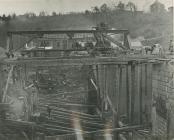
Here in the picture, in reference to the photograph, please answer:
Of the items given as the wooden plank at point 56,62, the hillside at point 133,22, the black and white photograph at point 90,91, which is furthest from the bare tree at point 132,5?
the wooden plank at point 56,62

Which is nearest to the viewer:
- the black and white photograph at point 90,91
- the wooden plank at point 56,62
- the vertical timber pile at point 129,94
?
the wooden plank at point 56,62

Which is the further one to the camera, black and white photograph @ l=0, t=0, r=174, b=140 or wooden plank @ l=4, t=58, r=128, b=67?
black and white photograph @ l=0, t=0, r=174, b=140

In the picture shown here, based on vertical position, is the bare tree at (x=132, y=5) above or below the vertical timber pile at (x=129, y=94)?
above

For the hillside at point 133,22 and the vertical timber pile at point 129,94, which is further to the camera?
the hillside at point 133,22

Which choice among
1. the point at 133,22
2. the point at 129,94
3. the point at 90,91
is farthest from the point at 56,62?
the point at 133,22

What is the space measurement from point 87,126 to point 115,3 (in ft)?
18.1

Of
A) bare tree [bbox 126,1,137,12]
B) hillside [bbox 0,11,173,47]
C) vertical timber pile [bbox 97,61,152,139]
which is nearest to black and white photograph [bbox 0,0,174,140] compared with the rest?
vertical timber pile [bbox 97,61,152,139]

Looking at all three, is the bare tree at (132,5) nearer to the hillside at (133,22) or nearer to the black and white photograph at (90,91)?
the black and white photograph at (90,91)

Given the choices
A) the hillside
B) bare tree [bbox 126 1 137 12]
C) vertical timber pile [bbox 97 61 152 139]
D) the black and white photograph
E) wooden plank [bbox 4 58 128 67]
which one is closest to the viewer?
wooden plank [bbox 4 58 128 67]

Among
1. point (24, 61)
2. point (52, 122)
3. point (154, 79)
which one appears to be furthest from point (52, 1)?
point (154, 79)

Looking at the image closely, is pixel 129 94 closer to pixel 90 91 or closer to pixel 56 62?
pixel 56 62

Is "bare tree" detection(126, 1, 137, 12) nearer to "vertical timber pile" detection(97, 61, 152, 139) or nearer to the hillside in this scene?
the hillside

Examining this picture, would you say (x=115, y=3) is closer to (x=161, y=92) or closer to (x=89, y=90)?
(x=89, y=90)

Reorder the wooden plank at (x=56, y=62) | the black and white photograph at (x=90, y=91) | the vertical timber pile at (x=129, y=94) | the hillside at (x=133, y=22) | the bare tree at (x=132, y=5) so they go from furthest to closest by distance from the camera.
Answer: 1. the hillside at (x=133, y=22)
2. the bare tree at (x=132, y=5)
3. the vertical timber pile at (x=129, y=94)
4. the black and white photograph at (x=90, y=91)
5. the wooden plank at (x=56, y=62)
